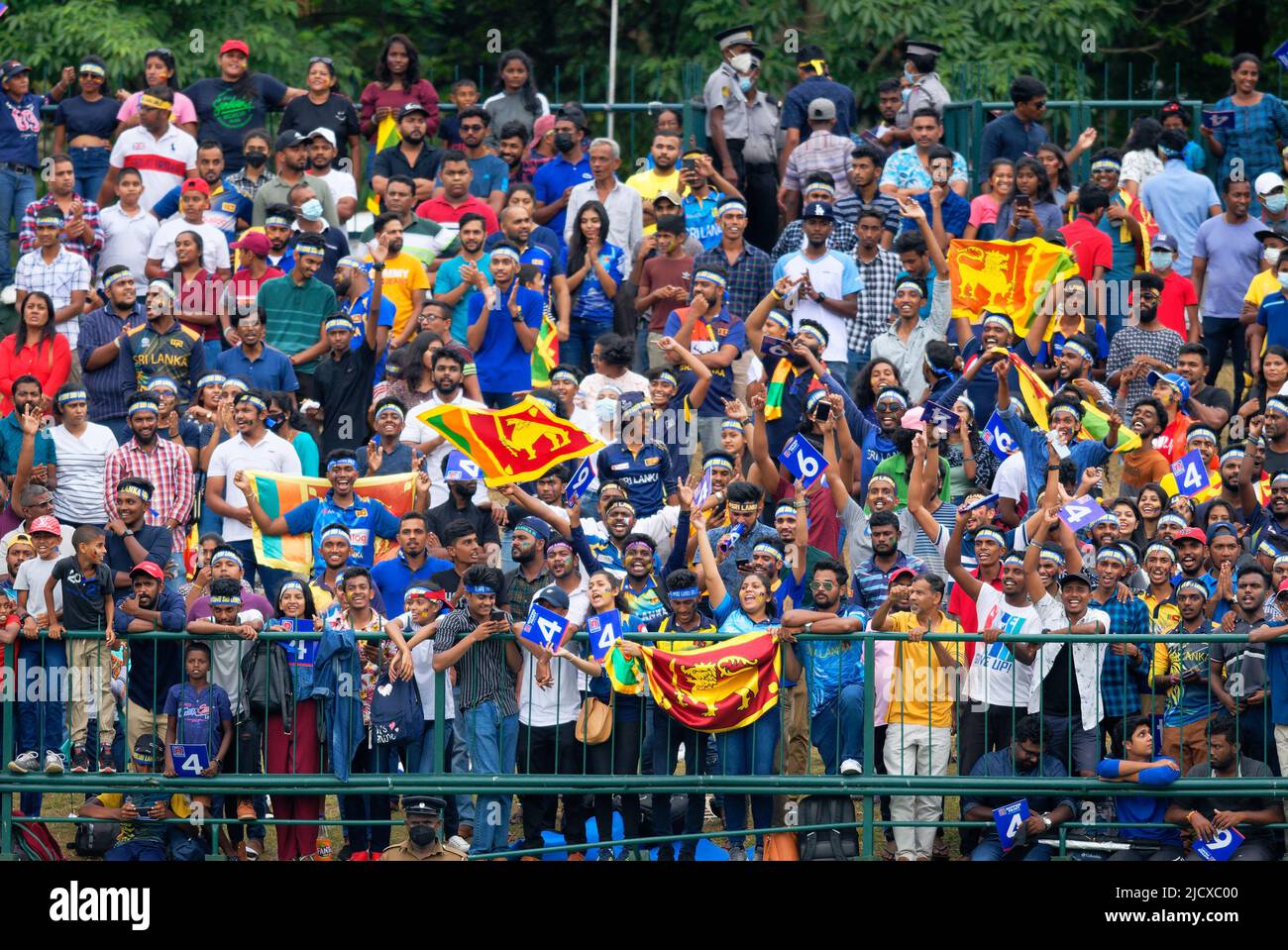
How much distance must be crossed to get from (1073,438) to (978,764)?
3335 millimetres

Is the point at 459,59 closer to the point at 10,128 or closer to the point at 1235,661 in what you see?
the point at 10,128

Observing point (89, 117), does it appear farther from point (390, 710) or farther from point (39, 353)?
point (390, 710)

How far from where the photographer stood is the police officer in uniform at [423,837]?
15.4 metres

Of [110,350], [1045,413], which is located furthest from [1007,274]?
[110,350]

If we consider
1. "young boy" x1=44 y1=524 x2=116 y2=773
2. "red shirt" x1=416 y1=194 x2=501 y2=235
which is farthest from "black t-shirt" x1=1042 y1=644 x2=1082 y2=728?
"red shirt" x1=416 y1=194 x2=501 y2=235

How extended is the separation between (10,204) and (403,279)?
383 cm

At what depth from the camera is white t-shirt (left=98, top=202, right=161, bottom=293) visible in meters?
20.7

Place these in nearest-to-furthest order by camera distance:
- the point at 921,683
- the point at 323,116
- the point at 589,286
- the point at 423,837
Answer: the point at 423,837 → the point at 921,683 → the point at 589,286 → the point at 323,116

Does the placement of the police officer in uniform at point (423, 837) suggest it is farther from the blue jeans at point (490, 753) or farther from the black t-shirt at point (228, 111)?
the black t-shirt at point (228, 111)

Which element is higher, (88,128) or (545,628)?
(88,128)

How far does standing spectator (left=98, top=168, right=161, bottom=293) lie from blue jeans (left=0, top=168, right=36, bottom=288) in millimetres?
1094

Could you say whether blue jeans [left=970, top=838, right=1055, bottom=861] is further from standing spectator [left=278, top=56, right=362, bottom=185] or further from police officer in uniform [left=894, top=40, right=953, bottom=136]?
standing spectator [left=278, top=56, right=362, bottom=185]

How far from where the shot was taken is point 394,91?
Result: 22.5 meters

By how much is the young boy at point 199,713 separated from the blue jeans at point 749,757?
2974 millimetres
